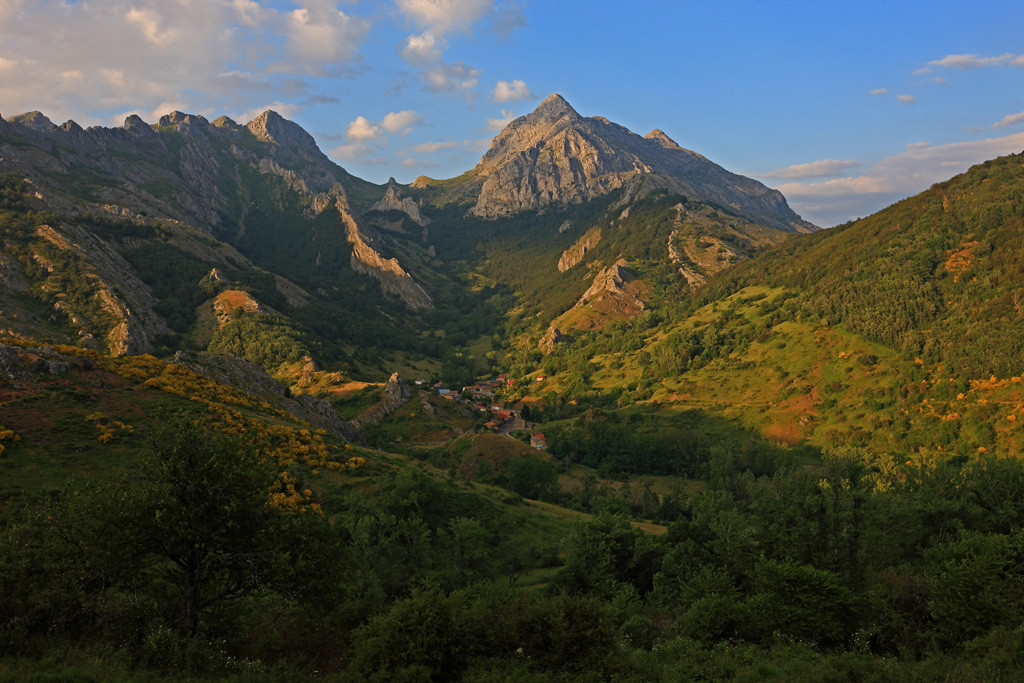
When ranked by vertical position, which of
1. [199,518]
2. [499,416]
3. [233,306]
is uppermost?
[233,306]

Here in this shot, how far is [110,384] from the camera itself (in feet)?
162

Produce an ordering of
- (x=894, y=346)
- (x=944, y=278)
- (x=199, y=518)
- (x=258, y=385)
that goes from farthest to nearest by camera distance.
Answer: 1. (x=944, y=278)
2. (x=894, y=346)
3. (x=258, y=385)
4. (x=199, y=518)

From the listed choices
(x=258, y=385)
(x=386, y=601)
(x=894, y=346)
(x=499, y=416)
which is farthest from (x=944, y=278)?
(x=386, y=601)

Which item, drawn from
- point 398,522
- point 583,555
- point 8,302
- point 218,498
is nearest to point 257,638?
point 218,498

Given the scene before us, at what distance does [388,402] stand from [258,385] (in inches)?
2226

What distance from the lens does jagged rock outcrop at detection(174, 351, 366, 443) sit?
2918 inches

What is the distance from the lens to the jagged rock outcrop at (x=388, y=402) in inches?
5089

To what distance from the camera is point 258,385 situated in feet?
264

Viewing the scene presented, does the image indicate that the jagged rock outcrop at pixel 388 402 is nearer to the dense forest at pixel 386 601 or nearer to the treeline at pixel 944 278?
the dense forest at pixel 386 601

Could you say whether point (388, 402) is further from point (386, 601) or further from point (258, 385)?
point (386, 601)

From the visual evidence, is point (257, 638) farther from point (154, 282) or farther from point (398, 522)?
point (154, 282)

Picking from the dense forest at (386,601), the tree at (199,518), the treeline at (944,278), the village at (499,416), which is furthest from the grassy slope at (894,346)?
the tree at (199,518)

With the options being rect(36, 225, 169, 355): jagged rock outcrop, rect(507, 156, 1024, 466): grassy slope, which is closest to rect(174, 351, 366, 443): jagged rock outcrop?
rect(36, 225, 169, 355): jagged rock outcrop

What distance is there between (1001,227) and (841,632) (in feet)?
564
